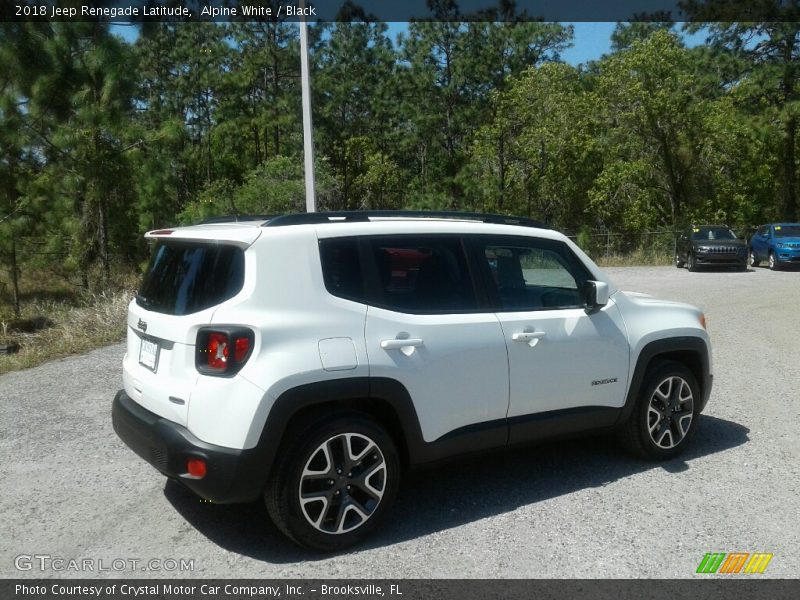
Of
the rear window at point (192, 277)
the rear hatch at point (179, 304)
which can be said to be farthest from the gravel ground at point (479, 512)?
the rear window at point (192, 277)

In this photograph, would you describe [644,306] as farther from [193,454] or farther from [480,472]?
[193,454]

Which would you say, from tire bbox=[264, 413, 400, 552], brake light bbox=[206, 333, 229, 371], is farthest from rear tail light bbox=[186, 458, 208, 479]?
brake light bbox=[206, 333, 229, 371]

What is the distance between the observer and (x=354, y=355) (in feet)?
13.6

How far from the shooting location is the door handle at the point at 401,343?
168 inches

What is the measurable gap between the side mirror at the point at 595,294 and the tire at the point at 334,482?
1.69m

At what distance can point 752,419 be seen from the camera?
6.84 metres

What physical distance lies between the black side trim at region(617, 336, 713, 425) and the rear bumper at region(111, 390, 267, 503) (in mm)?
2701

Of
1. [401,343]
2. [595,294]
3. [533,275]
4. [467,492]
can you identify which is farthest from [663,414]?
[401,343]

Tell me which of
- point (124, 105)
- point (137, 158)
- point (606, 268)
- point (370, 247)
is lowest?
point (606, 268)

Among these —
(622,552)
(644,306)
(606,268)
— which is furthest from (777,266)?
(622,552)

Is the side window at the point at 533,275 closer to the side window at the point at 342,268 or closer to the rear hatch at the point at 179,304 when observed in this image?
the side window at the point at 342,268

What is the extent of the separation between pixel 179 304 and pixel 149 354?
0.43 metres

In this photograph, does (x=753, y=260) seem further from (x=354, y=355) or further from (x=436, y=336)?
(x=354, y=355)

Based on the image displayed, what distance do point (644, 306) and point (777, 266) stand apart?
23938 millimetres
